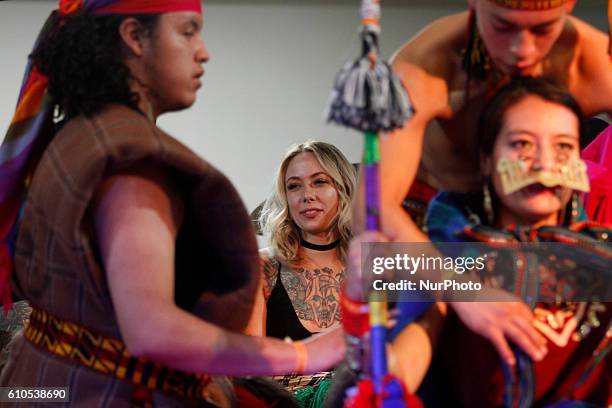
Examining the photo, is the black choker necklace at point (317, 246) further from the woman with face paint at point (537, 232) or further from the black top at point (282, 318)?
the woman with face paint at point (537, 232)

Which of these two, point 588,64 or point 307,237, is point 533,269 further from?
point 307,237

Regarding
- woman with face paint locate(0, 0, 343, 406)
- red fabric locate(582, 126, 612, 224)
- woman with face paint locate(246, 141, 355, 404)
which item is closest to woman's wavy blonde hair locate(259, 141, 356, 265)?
woman with face paint locate(246, 141, 355, 404)

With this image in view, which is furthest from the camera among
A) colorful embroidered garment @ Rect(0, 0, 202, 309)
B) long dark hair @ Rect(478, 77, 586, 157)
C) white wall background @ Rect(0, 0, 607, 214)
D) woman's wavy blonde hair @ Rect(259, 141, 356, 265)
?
woman's wavy blonde hair @ Rect(259, 141, 356, 265)

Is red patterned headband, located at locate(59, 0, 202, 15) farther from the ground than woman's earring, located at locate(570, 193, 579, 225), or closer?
farther from the ground

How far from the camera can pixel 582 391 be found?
4.22ft

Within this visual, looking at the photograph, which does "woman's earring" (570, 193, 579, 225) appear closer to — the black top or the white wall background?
the white wall background

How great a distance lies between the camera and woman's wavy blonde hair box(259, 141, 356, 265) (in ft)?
8.62

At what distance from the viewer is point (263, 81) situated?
8.65 ft

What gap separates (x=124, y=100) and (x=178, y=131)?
1267 mm


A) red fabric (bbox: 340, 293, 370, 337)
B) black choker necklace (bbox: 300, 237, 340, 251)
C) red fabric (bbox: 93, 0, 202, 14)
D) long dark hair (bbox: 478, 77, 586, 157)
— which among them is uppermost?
red fabric (bbox: 93, 0, 202, 14)

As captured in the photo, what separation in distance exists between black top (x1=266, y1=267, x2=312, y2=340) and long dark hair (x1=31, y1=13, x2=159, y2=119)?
1206 millimetres

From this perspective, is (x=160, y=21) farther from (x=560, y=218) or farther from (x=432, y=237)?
(x=560, y=218)

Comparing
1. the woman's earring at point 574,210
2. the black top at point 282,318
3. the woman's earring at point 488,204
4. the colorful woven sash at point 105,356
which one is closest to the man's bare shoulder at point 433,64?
the woman's earring at point 488,204

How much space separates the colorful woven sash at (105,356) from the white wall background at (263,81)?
1150 millimetres
